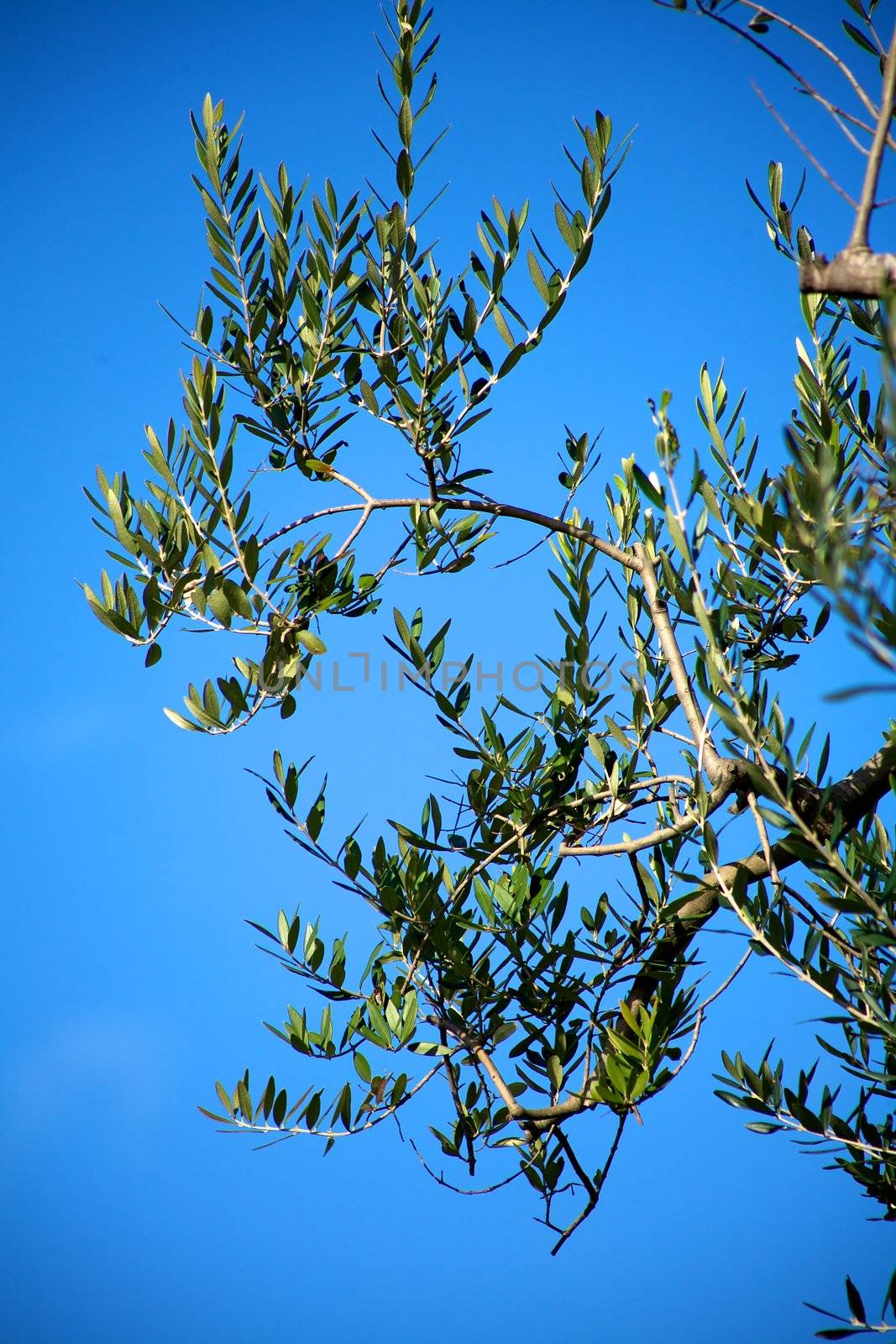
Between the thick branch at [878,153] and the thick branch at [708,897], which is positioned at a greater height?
the thick branch at [878,153]

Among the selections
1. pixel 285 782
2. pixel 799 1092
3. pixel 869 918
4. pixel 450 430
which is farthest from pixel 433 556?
pixel 799 1092

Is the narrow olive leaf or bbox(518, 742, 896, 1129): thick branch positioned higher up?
the narrow olive leaf

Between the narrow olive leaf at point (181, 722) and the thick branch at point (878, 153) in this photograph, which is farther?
the narrow olive leaf at point (181, 722)

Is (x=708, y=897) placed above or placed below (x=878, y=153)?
below

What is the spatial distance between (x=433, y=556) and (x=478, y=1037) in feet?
2.33

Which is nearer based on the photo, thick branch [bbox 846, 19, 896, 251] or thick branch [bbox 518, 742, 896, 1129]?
thick branch [bbox 846, 19, 896, 251]

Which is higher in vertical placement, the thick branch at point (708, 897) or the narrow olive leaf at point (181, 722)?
the narrow olive leaf at point (181, 722)

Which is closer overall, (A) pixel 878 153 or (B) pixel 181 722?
(A) pixel 878 153

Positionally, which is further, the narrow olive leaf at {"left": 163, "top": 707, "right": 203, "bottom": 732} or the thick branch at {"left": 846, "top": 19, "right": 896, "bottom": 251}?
the narrow olive leaf at {"left": 163, "top": 707, "right": 203, "bottom": 732}

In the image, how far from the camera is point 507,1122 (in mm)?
1715

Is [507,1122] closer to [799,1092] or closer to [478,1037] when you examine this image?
[478,1037]

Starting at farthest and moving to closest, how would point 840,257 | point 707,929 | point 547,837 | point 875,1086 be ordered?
point 547,837, point 875,1086, point 707,929, point 840,257

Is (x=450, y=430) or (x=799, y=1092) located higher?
(x=450, y=430)

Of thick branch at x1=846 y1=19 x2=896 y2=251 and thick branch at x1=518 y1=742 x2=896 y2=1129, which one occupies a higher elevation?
thick branch at x1=846 y1=19 x2=896 y2=251
